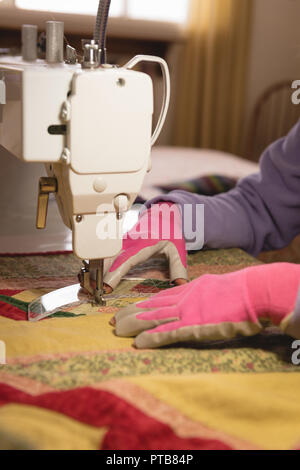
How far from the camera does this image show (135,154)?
2.35 ft

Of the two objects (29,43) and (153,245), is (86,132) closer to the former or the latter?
(29,43)

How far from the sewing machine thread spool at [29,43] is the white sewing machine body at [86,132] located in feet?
0.09

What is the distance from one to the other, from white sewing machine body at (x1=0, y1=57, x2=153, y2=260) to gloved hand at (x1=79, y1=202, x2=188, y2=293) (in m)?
0.13

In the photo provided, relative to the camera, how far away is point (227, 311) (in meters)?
0.65

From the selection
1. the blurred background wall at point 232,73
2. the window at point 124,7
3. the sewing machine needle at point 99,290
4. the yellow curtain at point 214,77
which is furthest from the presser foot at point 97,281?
the yellow curtain at point 214,77

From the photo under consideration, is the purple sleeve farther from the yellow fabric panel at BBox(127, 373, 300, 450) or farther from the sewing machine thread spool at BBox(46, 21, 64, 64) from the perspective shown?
the yellow fabric panel at BBox(127, 373, 300, 450)

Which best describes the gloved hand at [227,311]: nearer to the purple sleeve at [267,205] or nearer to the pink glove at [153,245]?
the pink glove at [153,245]

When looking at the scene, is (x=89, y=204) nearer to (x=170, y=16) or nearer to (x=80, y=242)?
(x=80, y=242)

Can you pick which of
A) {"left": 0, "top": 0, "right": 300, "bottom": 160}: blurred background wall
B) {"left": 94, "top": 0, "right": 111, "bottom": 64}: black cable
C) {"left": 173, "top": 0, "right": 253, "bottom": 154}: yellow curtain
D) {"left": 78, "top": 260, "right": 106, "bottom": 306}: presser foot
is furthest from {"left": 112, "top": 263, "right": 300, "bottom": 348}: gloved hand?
{"left": 173, "top": 0, "right": 253, "bottom": 154}: yellow curtain

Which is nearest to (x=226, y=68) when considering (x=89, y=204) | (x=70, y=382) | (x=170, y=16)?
(x=170, y=16)

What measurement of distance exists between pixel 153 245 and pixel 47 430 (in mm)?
481

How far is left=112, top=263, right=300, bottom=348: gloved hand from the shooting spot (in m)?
0.65

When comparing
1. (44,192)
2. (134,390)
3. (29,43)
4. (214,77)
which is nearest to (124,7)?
(29,43)
